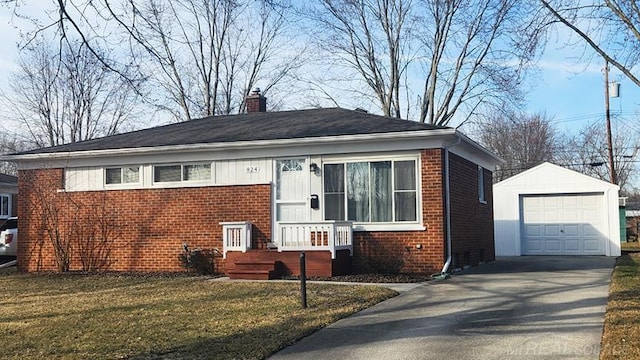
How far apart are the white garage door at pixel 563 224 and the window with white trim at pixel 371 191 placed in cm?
1039

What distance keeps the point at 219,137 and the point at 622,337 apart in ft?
35.2

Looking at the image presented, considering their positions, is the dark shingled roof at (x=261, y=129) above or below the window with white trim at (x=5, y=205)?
above

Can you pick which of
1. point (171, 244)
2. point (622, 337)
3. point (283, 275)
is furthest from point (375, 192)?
point (622, 337)

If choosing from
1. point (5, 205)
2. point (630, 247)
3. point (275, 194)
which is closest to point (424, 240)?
point (275, 194)

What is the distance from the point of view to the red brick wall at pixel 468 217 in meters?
14.7

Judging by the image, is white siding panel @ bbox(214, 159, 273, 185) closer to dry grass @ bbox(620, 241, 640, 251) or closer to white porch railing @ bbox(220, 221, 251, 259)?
white porch railing @ bbox(220, 221, 251, 259)

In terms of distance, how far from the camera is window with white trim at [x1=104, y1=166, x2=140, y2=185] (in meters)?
15.9

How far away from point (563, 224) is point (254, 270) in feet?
44.1

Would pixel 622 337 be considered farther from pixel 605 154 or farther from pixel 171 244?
pixel 605 154

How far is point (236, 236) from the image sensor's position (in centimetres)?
1448
